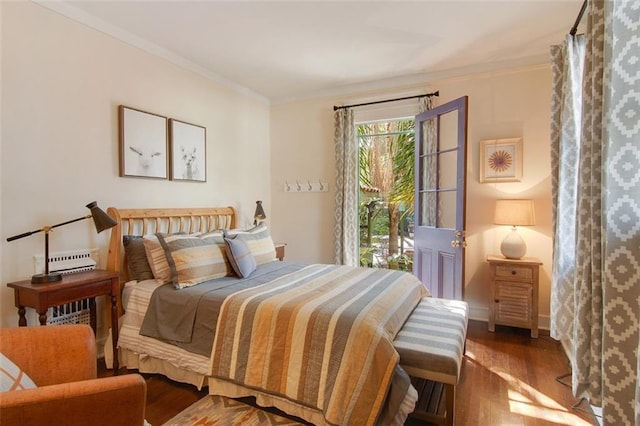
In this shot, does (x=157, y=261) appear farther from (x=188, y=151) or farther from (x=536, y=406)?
(x=536, y=406)

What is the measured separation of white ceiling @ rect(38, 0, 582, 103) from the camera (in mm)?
2510

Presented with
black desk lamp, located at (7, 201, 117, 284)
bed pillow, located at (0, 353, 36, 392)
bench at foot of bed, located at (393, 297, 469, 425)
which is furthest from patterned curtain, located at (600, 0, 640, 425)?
black desk lamp, located at (7, 201, 117, 284)

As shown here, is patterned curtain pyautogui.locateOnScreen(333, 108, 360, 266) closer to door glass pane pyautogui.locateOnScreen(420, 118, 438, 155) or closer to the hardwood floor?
door glass pane pyautogui.locateOnScreen(420, 118, 438, 155)

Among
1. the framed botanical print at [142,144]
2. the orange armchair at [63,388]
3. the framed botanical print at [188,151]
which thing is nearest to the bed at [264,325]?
the framed botanical print at [142,144]

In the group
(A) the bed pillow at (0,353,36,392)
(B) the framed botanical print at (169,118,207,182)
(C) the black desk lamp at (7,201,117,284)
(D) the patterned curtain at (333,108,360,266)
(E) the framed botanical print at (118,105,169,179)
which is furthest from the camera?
(D) the patterned curtain at (333,108,360,266)

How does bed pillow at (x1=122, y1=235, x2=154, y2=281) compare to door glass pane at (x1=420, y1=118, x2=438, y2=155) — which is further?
door glass pane at (x1=420, y1=118, x2=438, y2=155)

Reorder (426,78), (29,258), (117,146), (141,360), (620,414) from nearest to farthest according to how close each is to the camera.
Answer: (620,414) < (29,258) < (141,360) < (117,146) < (426,78)

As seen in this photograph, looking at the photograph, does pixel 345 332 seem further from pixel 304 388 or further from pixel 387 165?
pixel 387 165

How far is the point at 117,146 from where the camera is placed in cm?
281

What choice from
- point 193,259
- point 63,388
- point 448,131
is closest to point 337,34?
point 448,131

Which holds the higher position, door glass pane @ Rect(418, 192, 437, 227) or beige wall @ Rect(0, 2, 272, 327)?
beige wall @ Rect(0, 2, 272, 327)

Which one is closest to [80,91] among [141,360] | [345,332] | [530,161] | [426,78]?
[141,360]

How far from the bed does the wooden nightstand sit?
3.49 ft

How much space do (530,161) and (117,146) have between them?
3.96 metres
